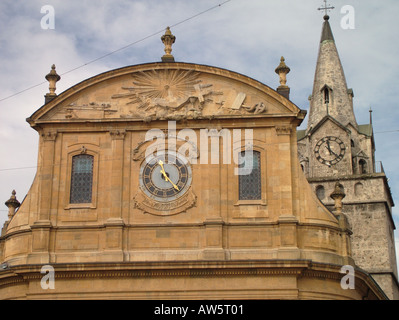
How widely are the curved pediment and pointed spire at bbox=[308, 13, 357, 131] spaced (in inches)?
1086

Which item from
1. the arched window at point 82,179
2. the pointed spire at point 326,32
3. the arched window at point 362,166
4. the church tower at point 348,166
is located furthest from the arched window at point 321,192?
the arched window at point 82,179

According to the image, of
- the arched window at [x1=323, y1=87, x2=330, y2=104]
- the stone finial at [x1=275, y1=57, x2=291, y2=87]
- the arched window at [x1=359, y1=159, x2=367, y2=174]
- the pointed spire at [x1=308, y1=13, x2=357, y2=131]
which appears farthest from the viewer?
the arched window at [x1=323, y1=87, x2=330, y2=104]

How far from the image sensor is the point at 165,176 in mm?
28031

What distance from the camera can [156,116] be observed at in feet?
93.5

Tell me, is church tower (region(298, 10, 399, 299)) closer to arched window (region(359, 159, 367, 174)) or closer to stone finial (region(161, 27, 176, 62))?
arched window (region(359, 159, 367, 174))

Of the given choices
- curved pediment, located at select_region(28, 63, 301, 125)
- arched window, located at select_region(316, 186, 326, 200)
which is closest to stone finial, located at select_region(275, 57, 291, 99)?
curved pediment, located at select_region(28, 63, 301, 125)

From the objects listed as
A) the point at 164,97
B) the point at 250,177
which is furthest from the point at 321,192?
the point at 164,97

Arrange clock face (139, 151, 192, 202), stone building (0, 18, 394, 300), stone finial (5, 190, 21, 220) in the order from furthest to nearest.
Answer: stone finial (5, 190, 21, 220) → clock face (139, 151, 192, 202) → stone building (0, 18, 394, 300)

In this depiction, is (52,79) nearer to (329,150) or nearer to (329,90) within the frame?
(329,150)

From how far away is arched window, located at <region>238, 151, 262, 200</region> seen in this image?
90.7 ft

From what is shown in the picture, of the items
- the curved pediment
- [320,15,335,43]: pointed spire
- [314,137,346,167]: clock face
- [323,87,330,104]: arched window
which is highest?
[320,15,335,43]: pointed spire

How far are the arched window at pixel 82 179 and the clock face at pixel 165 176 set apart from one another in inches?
72.4
